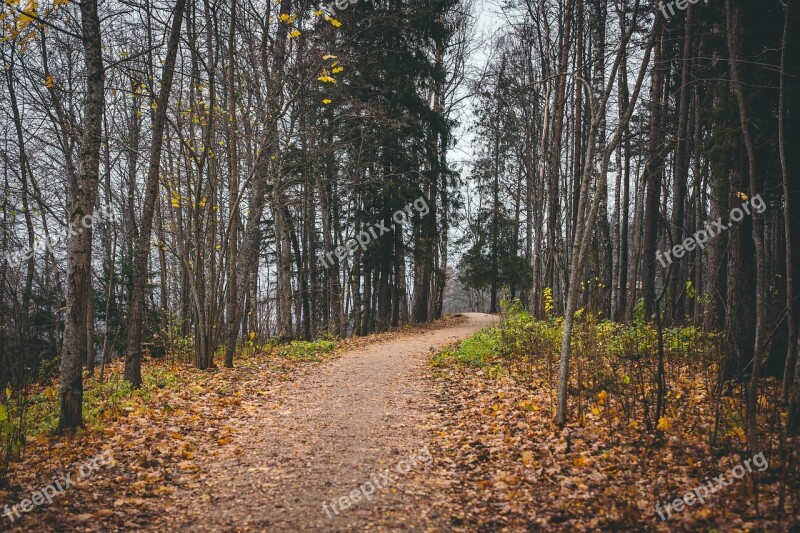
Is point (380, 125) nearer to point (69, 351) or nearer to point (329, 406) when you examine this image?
point (329, 406)

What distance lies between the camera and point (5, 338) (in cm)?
638

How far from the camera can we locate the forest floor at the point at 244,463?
3625 millimetres

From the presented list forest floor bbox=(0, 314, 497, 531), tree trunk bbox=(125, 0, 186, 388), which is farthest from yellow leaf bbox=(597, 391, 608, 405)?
tree trunk bbox=(125, 0, 186, 388)

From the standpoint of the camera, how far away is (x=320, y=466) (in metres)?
4.60

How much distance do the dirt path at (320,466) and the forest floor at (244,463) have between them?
14 millimetres

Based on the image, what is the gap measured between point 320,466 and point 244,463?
0.85 metres

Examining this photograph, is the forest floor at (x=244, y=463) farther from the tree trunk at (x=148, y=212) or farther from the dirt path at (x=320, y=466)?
the tree trunk at (x=148, y=212)

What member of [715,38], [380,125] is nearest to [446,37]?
[380,125]

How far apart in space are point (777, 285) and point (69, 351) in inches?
375

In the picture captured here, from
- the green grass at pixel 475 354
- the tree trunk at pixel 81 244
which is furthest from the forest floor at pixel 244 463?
the green grass at pixel 475 354

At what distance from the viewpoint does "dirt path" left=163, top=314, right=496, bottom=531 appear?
3.65 metres

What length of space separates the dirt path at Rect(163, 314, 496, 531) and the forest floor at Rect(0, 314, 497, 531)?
1cm

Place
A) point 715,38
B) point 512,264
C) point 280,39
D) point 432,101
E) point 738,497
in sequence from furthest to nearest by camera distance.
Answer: point 512,264 < point 432,101 < point 280,39 < point 715,38 < point 738,497

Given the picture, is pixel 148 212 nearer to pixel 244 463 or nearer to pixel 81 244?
pixel 81 244
